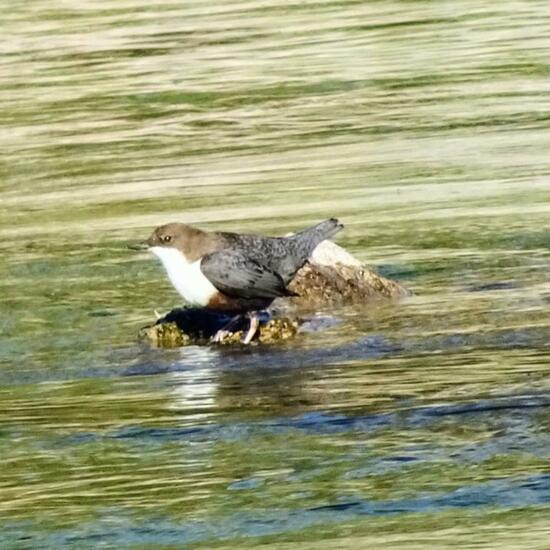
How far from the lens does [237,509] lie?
25.7 ft

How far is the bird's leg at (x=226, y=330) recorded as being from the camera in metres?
11.5

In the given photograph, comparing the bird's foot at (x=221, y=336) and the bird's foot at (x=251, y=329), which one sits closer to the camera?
the bird's foot at (x=251, y=329)

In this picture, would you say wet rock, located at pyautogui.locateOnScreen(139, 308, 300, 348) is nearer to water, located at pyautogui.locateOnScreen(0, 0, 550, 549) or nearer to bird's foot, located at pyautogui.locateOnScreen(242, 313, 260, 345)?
bird's foot, located at pyautogui.locateOnScreen(242, 313, 260, 345)

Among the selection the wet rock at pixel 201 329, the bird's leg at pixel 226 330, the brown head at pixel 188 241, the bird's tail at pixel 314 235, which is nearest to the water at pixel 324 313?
the wet rock at pixel 201 329

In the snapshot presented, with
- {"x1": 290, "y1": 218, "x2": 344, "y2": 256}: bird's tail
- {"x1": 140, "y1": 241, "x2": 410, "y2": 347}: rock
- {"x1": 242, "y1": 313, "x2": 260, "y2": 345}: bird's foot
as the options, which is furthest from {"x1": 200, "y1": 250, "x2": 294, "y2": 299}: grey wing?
{"x1": 290, "y1": 218, "x2": 344, "y2": 256}: bird's tail

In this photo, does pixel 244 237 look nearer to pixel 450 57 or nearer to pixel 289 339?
pixel 289 339

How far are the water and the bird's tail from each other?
438 millimetres

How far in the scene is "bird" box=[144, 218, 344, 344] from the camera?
11211 mm

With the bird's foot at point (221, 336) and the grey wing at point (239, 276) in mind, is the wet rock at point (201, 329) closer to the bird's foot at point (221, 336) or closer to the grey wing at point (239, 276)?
the bird's foot at point (221, 336)

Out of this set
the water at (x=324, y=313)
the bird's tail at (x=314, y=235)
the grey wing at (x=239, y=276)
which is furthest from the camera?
the bird's tail at (x=314, y=235)

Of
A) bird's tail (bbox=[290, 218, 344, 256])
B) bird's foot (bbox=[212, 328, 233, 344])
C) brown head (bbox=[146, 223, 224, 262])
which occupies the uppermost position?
brown head (bbox=[146, 223, 224, 262])

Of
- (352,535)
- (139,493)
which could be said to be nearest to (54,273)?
(139,493)

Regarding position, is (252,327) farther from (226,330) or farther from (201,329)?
(201,329)

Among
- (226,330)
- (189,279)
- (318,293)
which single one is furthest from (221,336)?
(318,293)
